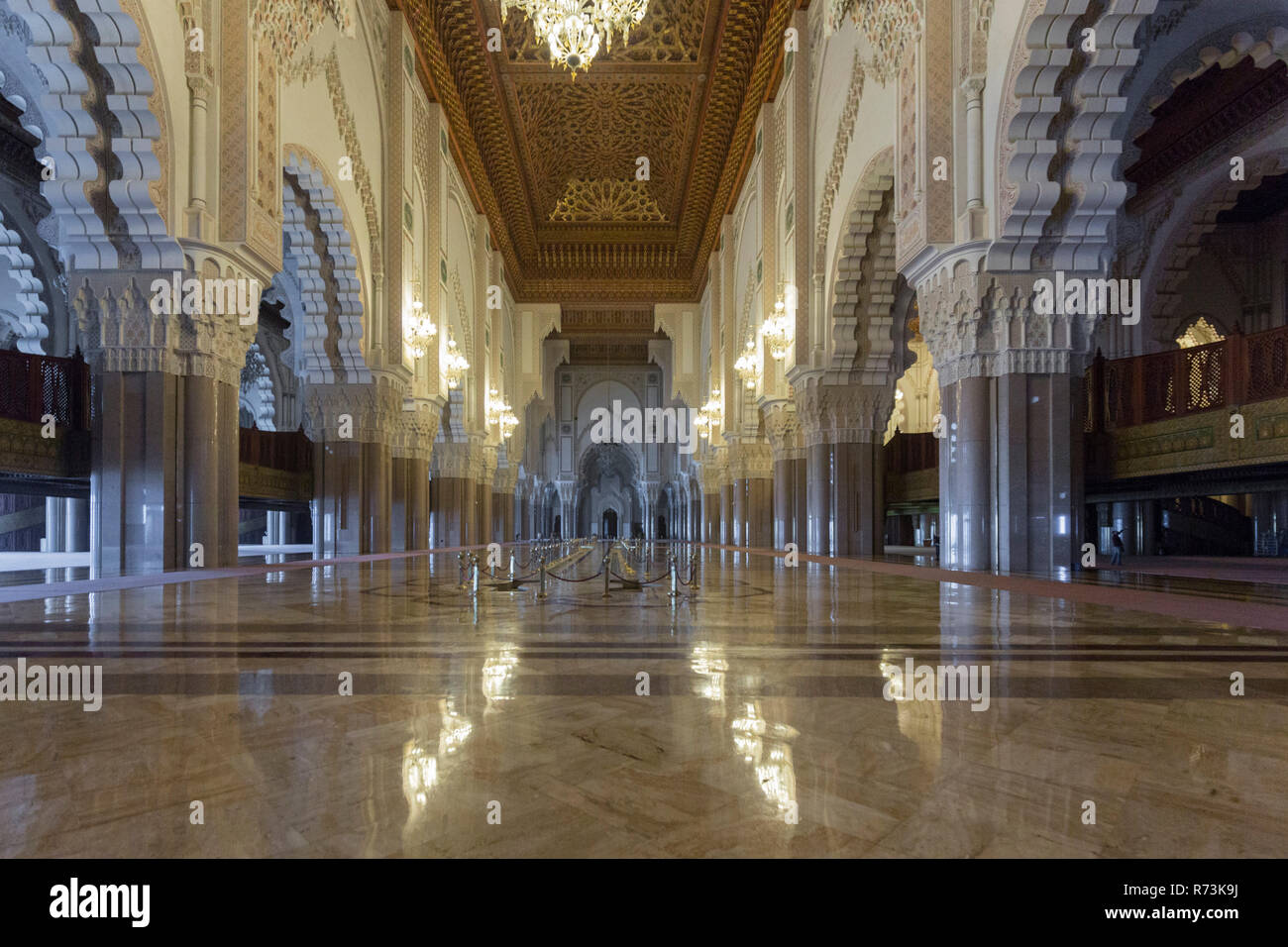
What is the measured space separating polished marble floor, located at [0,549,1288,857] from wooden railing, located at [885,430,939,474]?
35.0ft

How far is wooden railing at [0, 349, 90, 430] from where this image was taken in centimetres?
823

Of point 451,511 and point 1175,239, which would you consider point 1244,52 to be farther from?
point 451,511

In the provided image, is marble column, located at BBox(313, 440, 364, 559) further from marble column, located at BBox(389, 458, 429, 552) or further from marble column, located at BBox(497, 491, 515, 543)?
marble column, located at BBox(497, 491, 515, 543)

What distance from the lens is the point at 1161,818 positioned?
1.32 m

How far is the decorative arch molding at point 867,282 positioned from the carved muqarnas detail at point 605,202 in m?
10.4

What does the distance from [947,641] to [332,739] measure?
242 cm

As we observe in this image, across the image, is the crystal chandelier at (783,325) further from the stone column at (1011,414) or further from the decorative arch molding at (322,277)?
the decorative arch molding at (322,277)

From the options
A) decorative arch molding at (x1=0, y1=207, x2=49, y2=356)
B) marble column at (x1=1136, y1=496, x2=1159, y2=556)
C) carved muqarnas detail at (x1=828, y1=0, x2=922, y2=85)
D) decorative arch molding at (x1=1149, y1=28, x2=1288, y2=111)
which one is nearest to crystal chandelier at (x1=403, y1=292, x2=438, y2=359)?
decorative arch molding at (x1=0, y1=207, x2=49, y2=356)

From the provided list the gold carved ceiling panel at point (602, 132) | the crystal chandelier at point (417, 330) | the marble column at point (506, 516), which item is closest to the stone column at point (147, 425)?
the crystal chandelier at point (417, 330)

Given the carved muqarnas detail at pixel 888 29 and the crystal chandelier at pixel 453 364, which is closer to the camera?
the carved muqarnas detail at pixel 888 29

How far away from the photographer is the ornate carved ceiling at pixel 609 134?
13.2m

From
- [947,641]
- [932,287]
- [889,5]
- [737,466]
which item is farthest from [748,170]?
[947,641]
